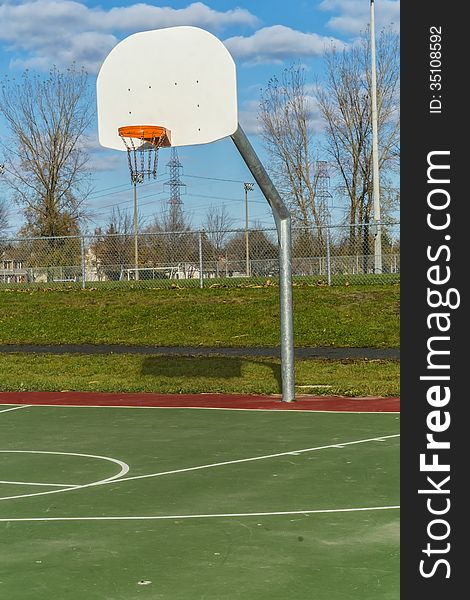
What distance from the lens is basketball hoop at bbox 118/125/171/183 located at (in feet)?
38.5

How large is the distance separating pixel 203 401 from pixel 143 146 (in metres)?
3.52

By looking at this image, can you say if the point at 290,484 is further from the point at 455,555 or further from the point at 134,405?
the point at 134,405

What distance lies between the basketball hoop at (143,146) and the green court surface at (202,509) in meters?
3.05

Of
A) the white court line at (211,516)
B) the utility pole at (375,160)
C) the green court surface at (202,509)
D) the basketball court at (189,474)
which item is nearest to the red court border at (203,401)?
the basketball court at (189,474)

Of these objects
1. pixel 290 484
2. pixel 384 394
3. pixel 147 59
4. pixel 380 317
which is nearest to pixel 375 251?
pixel 380 317

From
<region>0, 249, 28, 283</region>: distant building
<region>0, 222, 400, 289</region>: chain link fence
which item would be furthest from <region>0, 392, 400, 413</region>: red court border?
<region>0, 249, 28, 283</region>: distant building

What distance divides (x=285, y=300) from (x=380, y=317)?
25.7 ft

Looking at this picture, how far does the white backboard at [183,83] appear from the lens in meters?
11.6

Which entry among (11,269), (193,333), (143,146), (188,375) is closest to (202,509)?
(143,146)

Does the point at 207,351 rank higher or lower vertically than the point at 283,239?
lower

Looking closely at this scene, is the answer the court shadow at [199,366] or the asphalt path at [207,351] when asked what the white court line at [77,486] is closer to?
the court shadow at [199,366]

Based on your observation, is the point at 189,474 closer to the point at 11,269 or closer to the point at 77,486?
the point at 77,486

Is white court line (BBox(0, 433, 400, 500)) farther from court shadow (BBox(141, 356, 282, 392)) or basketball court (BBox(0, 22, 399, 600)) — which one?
court shadow (BBox(141, 356, 282, 392))

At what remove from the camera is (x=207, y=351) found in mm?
18469
